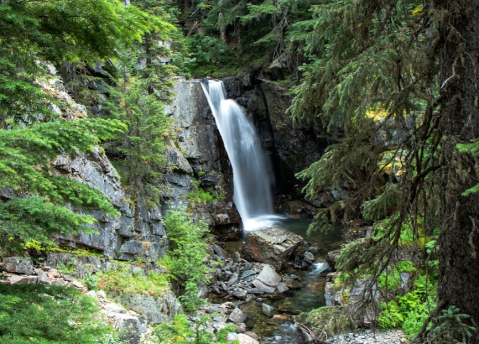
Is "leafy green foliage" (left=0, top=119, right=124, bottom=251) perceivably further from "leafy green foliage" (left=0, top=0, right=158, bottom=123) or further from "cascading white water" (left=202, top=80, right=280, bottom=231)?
"cascading white water" (left=202, top=80, right=280, bottom=231)

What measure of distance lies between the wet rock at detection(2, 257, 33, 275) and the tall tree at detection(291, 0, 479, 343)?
558 cm

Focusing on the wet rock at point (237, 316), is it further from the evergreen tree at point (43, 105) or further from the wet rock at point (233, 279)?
the evergreen tree at point (43, 105)

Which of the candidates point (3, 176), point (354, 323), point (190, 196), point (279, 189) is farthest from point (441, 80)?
point (279, 189)

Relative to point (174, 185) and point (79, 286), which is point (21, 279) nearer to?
point (79, 286)

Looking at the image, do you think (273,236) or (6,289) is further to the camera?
(273,236)

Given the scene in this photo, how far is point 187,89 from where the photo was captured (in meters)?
19.5

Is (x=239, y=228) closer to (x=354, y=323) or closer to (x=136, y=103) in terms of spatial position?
(x=136, y=103)

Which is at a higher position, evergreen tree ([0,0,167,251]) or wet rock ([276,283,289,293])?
evergreen tree ([0,0,167,251])

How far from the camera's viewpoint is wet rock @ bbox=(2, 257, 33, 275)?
6.29 meters

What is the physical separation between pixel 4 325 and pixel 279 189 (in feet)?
68.4

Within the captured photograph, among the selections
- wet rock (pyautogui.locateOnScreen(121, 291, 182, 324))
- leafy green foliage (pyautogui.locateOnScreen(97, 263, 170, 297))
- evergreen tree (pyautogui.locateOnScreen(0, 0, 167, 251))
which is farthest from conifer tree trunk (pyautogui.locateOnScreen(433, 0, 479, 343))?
leafy green foliage (pyautogui.locateOnScreen(97, 263, 170, 297))

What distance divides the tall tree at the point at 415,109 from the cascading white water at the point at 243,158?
15.6 m

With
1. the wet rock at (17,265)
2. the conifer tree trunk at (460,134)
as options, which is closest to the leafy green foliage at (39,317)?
the conifer tree trunk at (460,134)

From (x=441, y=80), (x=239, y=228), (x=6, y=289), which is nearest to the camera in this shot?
(x=6, y=289)
